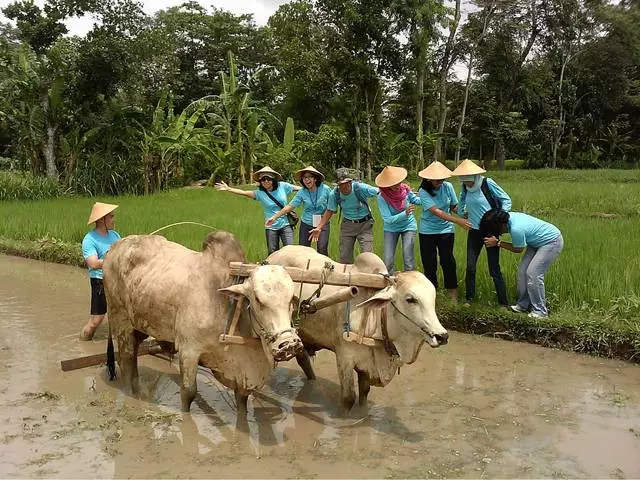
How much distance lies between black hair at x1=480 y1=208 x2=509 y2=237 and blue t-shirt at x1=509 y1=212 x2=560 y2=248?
3.0 inches

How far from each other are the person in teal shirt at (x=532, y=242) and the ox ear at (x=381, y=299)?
244cm

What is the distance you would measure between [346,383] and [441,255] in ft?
8.52

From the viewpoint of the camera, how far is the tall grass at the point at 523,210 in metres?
6.29

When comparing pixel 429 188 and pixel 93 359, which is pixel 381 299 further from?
pixel 429 188

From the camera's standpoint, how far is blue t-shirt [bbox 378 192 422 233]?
6.27 m

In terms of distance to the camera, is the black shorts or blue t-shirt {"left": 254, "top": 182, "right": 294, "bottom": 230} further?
blue t-shirt {"left": 254, "top": 182, "right": 294, "bottom": 230}

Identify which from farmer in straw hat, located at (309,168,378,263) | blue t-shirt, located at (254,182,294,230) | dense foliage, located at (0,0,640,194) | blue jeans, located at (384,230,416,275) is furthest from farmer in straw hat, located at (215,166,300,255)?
dense foliage, located at (0,0,640,194)

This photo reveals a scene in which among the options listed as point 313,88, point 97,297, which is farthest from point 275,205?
point 313,88

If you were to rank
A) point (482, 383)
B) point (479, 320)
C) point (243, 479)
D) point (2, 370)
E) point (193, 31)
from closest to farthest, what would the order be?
point (243, 479) → point (482, 383) → point (2, 370) → point (479, 320) → point (193, 31)

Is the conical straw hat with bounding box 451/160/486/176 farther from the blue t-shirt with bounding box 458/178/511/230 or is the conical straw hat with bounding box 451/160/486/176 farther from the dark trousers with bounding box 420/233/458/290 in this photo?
the dark trousers with bounding box 420/233/458/290

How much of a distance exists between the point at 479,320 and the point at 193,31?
26.6 metres

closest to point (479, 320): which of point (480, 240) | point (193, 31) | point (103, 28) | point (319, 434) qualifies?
point (480, 240)

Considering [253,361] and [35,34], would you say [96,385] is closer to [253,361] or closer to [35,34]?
[253,361]

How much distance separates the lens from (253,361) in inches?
158
